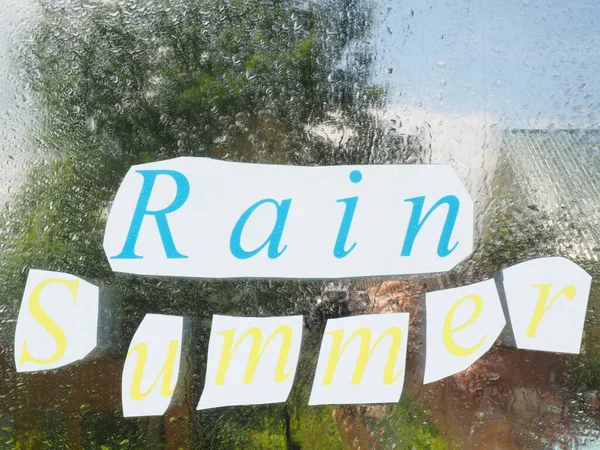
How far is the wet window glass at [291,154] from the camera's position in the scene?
1443 mm

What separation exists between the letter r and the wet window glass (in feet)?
0.16

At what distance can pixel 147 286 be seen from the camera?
144cm

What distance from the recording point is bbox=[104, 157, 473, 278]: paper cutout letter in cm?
A: 143

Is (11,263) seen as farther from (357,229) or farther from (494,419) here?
(494,419)

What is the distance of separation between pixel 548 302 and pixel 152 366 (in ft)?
3.29

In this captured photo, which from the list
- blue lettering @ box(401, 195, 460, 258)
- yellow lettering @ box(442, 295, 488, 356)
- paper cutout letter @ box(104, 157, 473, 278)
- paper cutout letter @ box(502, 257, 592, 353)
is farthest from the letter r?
paper cutout letter @ box(502, 257, 592, 353)

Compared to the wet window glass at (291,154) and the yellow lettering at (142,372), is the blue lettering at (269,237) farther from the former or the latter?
the yellow lettering at (142,372)

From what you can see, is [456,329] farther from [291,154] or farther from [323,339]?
[291,154]

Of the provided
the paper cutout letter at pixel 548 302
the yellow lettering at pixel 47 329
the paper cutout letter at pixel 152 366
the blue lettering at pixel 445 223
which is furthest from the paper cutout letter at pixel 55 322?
the paper cutout letter at pixel 548 302

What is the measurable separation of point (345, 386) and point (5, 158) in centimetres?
100

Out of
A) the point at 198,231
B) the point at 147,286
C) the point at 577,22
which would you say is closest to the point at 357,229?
the point at 198,231

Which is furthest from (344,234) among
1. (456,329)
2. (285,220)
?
(456,329)

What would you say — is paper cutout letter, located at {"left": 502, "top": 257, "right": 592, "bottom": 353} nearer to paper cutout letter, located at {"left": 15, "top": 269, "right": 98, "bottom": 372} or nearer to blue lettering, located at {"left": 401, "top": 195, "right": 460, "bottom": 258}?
blue lettering, located at {"left": 401, "top": 195, "right": 460, "bottom": 258}

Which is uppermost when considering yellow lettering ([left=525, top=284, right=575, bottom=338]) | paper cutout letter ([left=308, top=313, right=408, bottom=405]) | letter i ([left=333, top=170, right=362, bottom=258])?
A: letter i ([left=333, top=170, right=362, bottom=258])
